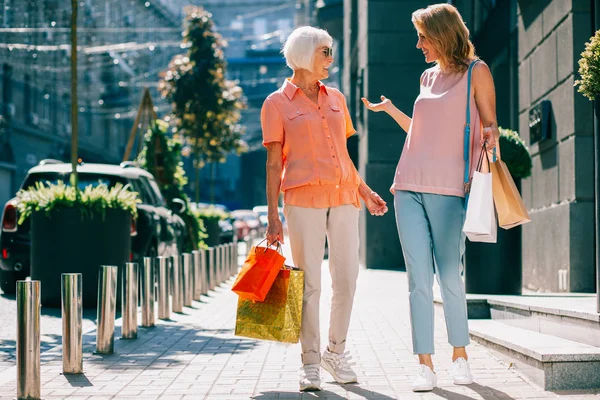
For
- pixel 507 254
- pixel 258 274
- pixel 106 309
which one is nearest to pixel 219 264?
pixel 507 254

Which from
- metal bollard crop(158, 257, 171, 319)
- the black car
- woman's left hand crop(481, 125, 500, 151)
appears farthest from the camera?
the black car

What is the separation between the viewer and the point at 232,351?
23.9 ft

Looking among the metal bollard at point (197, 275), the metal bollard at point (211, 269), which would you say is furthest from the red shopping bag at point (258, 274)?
the metal bollard at point (211, 269)

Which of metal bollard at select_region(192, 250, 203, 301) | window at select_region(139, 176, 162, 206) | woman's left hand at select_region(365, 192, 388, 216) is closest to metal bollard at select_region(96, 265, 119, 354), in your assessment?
woman's left hand at select_region(365, 192, 388, 216)

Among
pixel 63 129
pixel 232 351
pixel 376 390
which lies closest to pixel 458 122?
pixel 376 390

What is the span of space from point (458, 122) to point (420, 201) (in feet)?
1.54

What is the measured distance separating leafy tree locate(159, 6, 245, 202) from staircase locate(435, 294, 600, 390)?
756 inches

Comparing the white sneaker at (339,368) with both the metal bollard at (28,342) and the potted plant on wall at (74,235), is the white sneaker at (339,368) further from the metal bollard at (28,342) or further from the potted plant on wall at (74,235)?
the potted plant on wall at (74,235)

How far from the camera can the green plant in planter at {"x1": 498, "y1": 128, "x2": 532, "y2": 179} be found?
9.48 meters

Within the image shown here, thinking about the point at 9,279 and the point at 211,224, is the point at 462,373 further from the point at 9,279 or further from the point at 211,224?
the point at 211,224

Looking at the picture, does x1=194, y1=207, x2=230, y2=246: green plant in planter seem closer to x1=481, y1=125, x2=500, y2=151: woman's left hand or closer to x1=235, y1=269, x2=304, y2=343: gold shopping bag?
x1=235, y1=269, x2=304, y2=343: gold shopping bag

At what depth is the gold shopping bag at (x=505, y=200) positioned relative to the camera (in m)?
5.12

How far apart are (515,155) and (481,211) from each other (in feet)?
15.2

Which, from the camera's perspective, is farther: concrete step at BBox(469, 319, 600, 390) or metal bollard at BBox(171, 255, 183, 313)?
metal bollard at BBox(171, 255, 183, 313)
